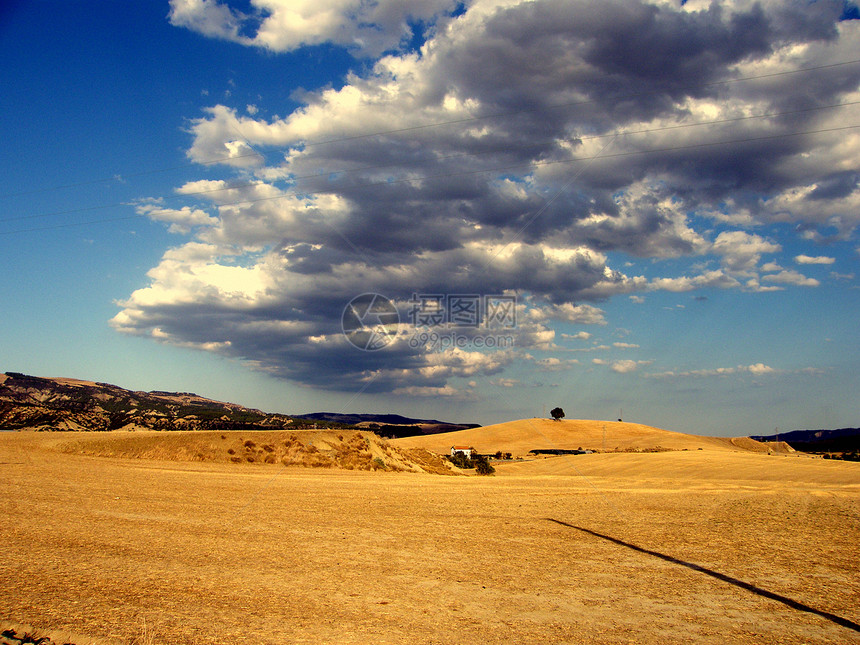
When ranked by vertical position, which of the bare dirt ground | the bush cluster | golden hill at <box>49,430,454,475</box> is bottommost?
the bush cluster

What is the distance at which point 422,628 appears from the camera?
7340mm

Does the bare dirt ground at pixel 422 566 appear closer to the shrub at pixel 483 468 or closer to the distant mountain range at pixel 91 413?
the shrub at pixel 483 468

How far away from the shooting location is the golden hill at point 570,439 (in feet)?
280

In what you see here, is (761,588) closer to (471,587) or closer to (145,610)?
(471,587)

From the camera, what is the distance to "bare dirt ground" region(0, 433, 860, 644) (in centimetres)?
734

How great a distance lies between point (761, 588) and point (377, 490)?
1809 cm

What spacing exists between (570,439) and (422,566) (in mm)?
96068

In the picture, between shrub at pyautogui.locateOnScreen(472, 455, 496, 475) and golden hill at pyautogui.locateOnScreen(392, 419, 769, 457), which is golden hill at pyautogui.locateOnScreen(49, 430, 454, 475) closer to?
shrub at pyautogui.locateOnScreen(472, 455, 496, 475)

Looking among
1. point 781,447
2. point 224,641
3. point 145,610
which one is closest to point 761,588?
point 224,641

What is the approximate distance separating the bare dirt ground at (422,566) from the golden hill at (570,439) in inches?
2534

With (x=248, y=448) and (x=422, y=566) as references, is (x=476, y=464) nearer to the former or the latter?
(x=248, y=448)

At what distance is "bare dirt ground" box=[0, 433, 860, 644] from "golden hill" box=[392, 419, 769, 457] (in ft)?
211

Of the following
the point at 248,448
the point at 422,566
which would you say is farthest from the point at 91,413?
the point at 422,566

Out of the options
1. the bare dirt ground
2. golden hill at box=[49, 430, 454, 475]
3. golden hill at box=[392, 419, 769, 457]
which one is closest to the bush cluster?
golden hill at box=[49, 430, 454, 475]
